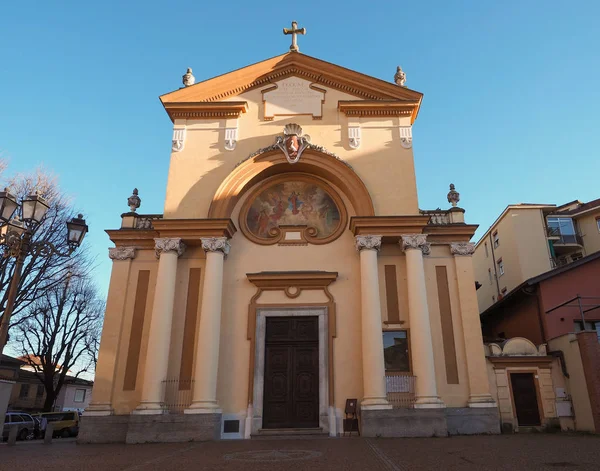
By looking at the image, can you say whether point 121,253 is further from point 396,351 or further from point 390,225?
point 396,351

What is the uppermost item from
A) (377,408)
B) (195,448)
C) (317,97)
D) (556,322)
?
(317,97)

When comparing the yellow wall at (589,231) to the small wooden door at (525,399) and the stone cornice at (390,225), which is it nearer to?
the small wooden door at (525,399)

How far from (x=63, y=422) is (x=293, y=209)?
19922mm

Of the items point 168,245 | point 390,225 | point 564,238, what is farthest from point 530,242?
point 168,245

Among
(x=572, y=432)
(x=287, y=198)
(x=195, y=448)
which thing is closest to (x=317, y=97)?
(x=287, y=198)

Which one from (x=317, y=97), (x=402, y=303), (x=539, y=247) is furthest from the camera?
(x=539, y=247)

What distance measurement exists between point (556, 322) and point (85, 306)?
90.6 feet

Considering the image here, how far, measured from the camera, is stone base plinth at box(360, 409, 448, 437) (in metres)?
12.5

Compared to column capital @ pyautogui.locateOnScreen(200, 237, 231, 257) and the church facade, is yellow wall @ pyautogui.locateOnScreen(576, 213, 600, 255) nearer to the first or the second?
the church facade

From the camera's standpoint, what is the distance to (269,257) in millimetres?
15648

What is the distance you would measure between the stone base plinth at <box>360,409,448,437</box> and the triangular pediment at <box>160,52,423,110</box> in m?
10.7

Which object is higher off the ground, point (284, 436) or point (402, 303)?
point (402, 303)

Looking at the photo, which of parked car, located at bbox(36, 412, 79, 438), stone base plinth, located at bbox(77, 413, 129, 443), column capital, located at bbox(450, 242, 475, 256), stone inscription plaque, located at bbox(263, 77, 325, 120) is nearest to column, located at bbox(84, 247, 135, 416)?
stone base plinth, located at bbox(77, 413, 129, 443)

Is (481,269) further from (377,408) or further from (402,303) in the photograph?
(377,408)
